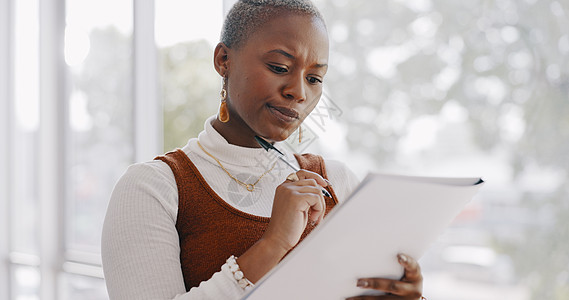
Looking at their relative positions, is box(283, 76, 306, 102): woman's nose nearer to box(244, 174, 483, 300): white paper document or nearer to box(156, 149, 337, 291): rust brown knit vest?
box(156, 149, 337, 291): rust brown knit vest

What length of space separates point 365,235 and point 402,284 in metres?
0.17

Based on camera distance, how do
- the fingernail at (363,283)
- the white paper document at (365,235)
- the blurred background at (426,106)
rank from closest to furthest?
the white paper document at (365,235), the fingernail at (363,283), the blurred background at (426,106)

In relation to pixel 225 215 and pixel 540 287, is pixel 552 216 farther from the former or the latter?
pixel 225 215

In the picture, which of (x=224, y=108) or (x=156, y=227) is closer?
(x=156, y=227)

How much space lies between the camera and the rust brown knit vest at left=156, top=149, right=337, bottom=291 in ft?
3.25

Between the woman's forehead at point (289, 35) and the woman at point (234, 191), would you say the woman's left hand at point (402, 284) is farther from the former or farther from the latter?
the woman's forehead at point (289, 35)

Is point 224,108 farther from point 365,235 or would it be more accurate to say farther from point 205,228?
point 365,235

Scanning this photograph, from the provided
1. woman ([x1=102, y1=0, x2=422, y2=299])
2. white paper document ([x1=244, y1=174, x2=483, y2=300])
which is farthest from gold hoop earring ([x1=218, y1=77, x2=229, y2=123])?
white paper document ([x1=244, y1=174, x2=483, y2=300])

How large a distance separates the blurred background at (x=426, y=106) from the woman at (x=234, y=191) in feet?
0.49

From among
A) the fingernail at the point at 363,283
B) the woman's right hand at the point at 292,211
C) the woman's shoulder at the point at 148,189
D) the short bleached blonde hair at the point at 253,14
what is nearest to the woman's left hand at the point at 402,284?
the fingernail at the point at 363,283

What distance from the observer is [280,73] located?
0.99m

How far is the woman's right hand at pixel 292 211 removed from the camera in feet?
2.74

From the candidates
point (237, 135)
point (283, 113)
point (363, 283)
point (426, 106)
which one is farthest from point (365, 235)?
point (426, 106)

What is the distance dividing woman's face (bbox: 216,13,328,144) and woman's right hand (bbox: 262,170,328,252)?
0.59 ft
